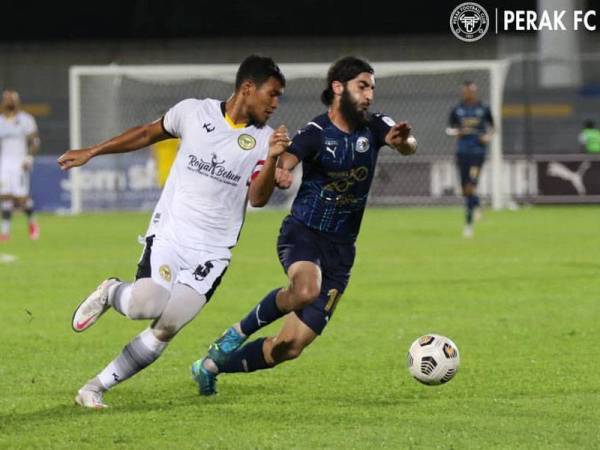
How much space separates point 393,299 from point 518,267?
3.65m

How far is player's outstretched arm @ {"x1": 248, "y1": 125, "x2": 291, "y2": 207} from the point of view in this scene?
7.66 m

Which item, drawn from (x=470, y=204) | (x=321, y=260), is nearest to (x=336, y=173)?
(x=321, y=260)

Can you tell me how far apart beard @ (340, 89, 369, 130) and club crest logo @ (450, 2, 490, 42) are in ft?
83.3

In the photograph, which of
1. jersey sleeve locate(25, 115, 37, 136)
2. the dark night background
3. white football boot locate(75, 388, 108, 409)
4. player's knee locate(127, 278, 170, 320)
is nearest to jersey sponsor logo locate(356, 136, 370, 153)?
player's knee locate(127, 278, 170, 320)

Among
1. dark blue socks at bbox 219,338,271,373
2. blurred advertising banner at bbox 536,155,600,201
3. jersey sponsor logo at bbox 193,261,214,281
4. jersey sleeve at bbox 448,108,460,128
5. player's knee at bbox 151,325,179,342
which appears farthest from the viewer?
blurred advertising banner at bbox 536,155,600,201


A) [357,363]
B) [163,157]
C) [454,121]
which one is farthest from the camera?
[163,157]

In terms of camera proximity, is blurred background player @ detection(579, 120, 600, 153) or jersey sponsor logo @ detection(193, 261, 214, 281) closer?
jersey sponsor logo @ detection(193, 261, 214, 281)

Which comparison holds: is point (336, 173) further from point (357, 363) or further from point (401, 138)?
point (357, 363)

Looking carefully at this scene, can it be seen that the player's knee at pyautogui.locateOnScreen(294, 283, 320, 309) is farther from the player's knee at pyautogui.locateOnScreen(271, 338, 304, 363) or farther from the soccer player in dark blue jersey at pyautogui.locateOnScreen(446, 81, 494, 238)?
the soccer player in dark blue jersey at pyautogui.locateOnScreen(446, 81, 494, 238)

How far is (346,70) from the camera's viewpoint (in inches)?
331

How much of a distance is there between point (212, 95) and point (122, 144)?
24.6 m

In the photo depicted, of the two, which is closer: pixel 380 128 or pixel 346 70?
pixel 346 70

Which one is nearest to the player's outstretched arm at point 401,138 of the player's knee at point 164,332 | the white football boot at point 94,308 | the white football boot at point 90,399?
the player's knee at point 164,332

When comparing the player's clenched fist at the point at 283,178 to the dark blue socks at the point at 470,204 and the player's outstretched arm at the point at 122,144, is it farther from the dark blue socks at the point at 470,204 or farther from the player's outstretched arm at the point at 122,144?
the dark blue socks at the point at 470,204
